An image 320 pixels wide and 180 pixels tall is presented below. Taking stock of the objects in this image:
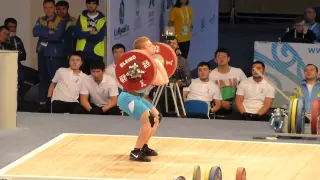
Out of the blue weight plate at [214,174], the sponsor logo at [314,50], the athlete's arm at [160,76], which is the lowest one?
the blue weight plate at [214,174]

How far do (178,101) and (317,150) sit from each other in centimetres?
286

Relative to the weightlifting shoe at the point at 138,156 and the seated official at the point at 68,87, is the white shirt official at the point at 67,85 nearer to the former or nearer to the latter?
the seated official at the point at 68,87

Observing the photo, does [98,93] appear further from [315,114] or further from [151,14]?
[315,114]

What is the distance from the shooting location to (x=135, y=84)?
9.73 m

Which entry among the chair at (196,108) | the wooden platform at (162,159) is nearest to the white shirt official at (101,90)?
the chair at (196,108)

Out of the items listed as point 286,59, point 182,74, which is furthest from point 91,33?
point 286,59

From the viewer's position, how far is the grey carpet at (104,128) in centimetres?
1134

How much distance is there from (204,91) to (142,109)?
318 centimetres

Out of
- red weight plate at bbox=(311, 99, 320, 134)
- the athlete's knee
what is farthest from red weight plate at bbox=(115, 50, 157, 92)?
red weight plate at bbox=(311, 99, 320, 134)

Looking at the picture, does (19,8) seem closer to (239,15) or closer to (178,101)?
(178,101)

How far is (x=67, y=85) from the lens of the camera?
43.0 feet

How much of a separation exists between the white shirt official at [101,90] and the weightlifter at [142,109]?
9.65 ft

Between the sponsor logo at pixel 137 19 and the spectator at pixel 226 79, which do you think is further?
the sponsor logo at pixel 137 19

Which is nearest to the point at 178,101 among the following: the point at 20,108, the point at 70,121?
the point at 70,121
